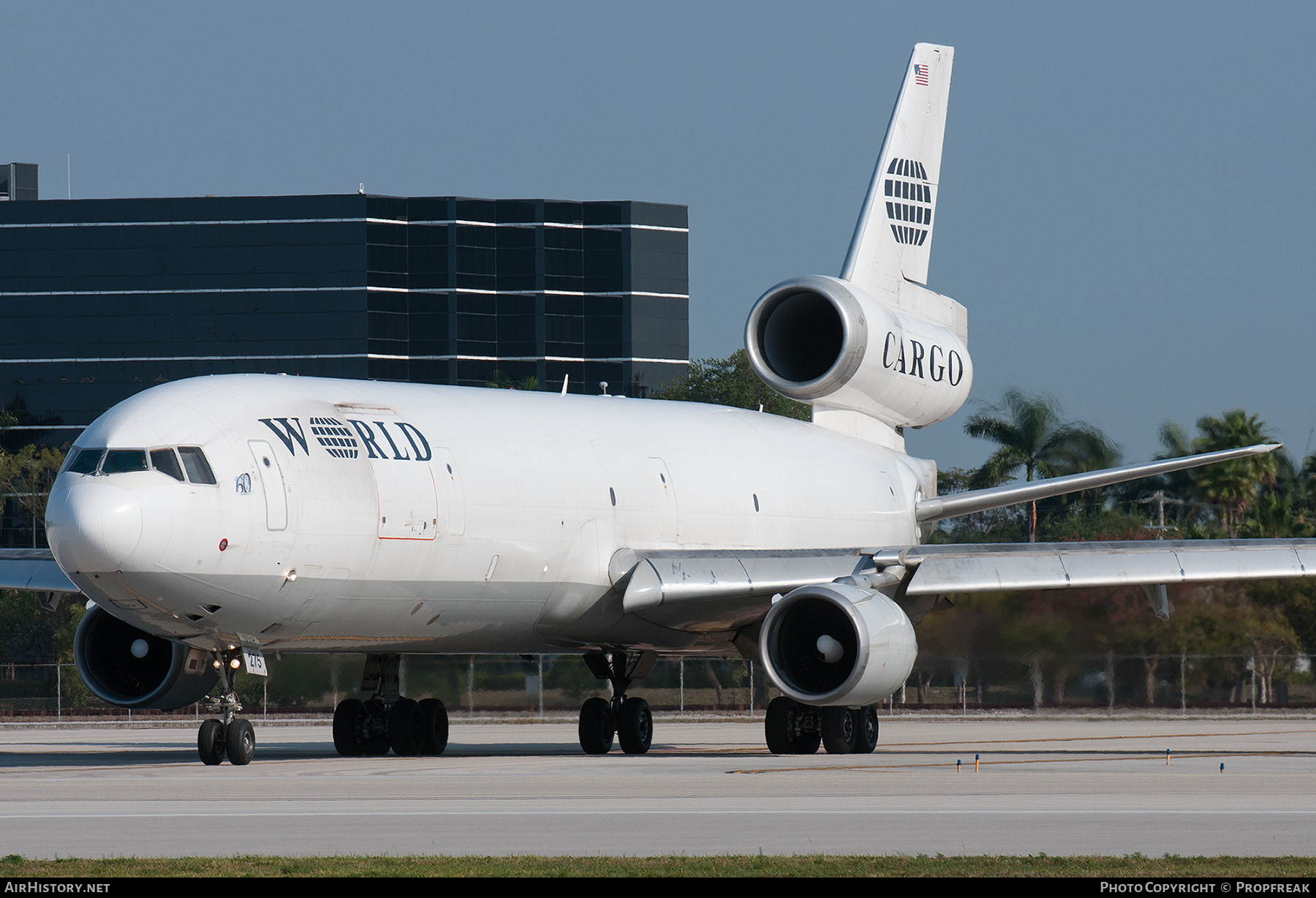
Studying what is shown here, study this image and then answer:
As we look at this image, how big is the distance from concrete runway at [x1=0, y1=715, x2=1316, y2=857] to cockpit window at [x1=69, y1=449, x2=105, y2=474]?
2.87 metres

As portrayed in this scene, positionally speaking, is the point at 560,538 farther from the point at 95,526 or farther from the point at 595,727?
the point at 95,526

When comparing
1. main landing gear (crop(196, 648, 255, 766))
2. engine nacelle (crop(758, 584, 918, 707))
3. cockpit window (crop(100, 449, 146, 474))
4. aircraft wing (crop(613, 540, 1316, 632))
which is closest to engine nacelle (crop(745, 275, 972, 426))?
aircraft wing (crop(613, 540, 1316, 632))

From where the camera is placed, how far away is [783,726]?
74.0ft

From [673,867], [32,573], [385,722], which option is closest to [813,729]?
[385,722]

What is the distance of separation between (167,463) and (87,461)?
74 centimetres

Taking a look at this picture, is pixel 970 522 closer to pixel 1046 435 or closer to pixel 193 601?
pixel 1046 435

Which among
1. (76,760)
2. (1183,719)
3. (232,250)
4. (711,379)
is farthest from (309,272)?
(76,760)

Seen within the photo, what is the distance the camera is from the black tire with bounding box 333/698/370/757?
22641 mm

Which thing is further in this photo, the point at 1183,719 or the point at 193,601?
the point at 1183,719

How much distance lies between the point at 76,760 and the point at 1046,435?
47.9 metres

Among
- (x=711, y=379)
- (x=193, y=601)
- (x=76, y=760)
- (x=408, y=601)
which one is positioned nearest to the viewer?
(x=193, y=601)

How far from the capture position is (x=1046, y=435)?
214 feet

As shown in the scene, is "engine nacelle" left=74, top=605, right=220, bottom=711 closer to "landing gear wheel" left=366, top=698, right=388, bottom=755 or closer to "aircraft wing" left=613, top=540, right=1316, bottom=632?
"landing gear wheel" left=366, top=698, right=388, bottom=755

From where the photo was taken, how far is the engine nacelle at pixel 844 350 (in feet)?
86.7
